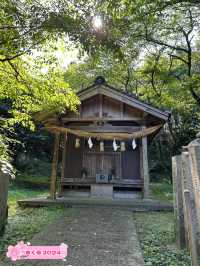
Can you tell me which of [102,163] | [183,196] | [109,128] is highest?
[109,128]

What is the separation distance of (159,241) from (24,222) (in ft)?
11.2

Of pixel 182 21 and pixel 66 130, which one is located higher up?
pixel 182 21

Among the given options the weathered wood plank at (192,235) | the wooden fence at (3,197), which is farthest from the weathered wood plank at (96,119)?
the weathered wood plank at (192,235)

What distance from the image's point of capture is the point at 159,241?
500 centimetres

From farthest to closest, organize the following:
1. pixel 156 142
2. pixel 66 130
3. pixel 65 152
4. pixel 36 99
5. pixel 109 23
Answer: pixel 156 142 < pixel 65 152 < pixel 66 130 < pixel 36 99 < pixel 109 23

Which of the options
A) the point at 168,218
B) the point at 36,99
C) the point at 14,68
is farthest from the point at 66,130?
the point at 168,218

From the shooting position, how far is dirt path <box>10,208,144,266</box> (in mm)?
Result: 3904

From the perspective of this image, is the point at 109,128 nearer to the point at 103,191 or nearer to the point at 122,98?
the point at 122,98

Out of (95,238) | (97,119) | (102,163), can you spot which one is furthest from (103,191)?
(95,238)

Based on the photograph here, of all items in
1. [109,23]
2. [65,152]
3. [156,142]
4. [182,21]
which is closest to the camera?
[109,23]

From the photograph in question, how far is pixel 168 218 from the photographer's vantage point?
7.44m

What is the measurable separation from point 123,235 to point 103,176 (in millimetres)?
4614

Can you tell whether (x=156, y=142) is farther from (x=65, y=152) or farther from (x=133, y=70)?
(x=65, y=152)

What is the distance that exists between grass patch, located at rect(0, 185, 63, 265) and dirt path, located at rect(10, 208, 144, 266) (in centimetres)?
33
